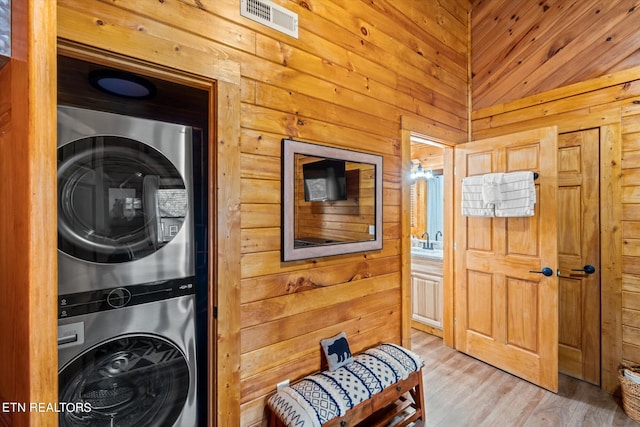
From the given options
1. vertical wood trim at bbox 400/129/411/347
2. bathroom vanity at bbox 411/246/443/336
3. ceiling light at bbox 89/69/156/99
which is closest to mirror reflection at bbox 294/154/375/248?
vertical wood trim at bbox 400/129/411/347

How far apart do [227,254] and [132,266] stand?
0.40 meters

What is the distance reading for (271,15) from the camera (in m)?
1.65

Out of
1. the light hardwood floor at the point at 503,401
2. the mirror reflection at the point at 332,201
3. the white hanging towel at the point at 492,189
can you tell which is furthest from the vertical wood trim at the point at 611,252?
the mirror reflection at the point at 332,201

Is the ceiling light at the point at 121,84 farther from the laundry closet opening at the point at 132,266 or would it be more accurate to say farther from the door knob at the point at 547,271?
the door knob at the point at 547,271

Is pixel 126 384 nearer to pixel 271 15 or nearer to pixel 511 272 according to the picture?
pixel 271 15

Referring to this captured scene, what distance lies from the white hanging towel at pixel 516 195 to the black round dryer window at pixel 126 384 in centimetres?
264

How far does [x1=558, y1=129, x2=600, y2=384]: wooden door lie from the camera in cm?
249

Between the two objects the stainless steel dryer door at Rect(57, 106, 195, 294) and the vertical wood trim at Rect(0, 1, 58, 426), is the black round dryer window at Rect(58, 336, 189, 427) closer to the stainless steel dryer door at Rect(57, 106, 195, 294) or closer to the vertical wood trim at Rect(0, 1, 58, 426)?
the stainless steel dryer door at Rect(57, 106, 195, 294)

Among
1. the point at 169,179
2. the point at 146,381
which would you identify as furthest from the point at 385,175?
the point at 146,381

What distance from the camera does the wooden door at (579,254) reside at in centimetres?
249

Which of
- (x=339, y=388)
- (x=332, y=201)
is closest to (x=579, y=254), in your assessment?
(x=332, y=201)

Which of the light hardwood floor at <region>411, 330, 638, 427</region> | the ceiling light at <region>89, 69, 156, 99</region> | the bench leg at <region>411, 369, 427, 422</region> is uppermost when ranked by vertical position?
the ceiling light at <region>89, 69, 156, 99</region>

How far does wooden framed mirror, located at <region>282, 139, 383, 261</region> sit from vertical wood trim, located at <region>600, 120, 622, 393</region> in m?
1.89

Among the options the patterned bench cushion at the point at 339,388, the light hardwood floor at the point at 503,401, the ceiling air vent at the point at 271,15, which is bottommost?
the light hardwood floor at the point at 503,401
